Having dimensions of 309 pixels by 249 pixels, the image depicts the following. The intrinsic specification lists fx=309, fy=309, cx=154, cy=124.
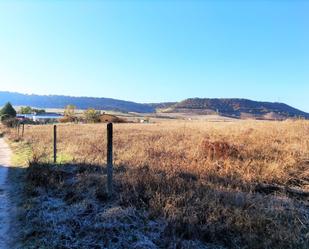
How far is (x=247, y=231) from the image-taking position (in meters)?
5.18

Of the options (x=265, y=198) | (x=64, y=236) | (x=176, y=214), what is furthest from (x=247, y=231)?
(x=64, y=236)

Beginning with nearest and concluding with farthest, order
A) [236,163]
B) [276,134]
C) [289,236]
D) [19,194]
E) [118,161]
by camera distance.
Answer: [289,236] → [19,194] → [236,163] → [118,161] → [276,134]

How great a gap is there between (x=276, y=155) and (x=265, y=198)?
4.93 metres

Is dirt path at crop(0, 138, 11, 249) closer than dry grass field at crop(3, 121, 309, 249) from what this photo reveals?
No

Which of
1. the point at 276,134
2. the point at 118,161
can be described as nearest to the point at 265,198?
the point at 118,161

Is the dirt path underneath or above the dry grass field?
underneath

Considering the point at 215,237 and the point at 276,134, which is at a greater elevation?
the point at 276,134

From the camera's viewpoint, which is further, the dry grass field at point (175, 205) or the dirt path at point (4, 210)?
the dirt path at point (4, 210)

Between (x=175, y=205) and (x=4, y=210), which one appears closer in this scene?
(x=175, y=205)

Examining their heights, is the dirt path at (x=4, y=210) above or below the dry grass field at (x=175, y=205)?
below

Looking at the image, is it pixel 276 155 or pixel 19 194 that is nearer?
pixel 19 194

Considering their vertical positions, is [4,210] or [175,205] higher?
[175,205]

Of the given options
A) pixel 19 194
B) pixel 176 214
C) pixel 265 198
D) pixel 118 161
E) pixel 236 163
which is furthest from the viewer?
pixel 118 161

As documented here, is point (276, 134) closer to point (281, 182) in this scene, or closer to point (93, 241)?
point (281, 182)
